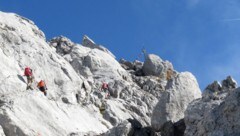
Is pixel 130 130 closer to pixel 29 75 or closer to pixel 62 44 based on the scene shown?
pixel 29 75

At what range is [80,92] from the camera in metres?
59.2

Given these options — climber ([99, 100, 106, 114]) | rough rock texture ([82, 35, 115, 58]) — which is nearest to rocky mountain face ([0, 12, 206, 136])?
climber ([99, 100, 106, 114])

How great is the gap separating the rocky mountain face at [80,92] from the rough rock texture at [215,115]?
0.84 ft

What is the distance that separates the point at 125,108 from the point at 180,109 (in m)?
16.7

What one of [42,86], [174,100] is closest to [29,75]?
[42,86]

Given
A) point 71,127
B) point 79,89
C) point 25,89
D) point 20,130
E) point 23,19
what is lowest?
point 20,130

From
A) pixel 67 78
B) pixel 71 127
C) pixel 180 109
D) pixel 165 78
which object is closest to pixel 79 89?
pixel 67 78

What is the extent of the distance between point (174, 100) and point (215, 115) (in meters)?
11.3

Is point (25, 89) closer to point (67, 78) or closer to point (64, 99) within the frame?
point (64, 99)

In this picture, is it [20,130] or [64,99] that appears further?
[64,99]

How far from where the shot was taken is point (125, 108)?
62750 mm

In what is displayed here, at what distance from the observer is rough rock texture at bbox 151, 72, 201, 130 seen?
45156mm

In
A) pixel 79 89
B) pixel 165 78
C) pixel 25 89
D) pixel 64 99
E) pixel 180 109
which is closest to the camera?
pixel 180 109

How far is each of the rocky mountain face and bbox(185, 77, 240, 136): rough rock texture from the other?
256 mm
